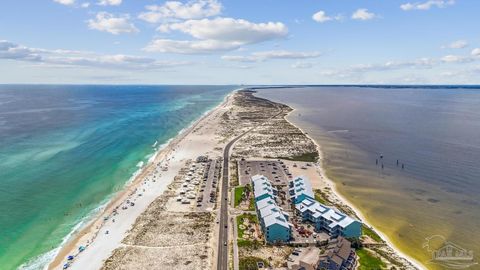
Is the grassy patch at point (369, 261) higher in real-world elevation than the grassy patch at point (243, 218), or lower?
lower

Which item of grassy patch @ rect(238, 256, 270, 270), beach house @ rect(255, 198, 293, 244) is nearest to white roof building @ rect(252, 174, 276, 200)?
beach house @ rect(255, 198, 293, 244)

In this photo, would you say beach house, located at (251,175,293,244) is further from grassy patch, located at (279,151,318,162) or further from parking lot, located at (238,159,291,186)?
grassy patch, located at (279,151,318,162)

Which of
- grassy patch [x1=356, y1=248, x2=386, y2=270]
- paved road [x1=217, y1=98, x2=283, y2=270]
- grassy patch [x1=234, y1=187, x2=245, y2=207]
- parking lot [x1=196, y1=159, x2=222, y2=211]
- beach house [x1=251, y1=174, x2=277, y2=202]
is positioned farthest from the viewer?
grassy patch [x1=234, y1=187, x2=245, y2=207]

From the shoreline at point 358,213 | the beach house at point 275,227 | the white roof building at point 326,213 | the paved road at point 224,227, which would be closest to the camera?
the paved road at point 224,227

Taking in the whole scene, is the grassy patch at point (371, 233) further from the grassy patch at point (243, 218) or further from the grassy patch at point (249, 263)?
the grassy patch at point (249, 263)

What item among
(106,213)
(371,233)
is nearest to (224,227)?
(106,213)

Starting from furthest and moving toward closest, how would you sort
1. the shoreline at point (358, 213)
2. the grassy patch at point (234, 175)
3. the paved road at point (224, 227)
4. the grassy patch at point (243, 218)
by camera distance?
the grassy patch at point (234, 175), the grassy patch at point (243, 218), the shoreline at point (358, 213), the paved road at point (224, 227)

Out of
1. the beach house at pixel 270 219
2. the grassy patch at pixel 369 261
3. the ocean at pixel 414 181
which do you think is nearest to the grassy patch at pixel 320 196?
the ocean at pixel 414 181
